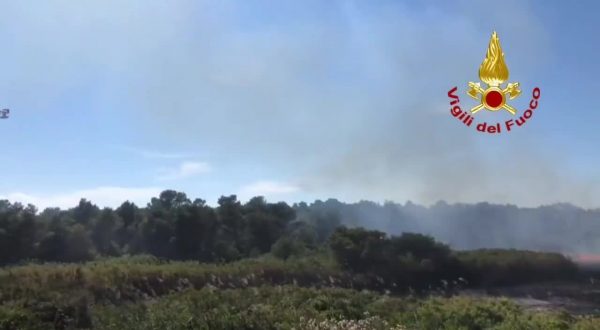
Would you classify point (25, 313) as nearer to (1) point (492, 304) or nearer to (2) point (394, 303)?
(2) point (394, 303)

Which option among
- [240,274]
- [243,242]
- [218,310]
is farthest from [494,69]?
[243,242]

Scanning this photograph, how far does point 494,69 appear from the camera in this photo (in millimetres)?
10031

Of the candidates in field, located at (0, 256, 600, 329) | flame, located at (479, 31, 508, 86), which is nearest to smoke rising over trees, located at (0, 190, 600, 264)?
field, located at (0, 256, 600, 329)

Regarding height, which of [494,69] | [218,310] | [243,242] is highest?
[494,69]

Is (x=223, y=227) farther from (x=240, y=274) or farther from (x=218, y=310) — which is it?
(x=218, y=310)

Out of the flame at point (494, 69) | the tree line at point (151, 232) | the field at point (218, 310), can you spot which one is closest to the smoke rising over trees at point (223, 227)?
the tree line at point (151, 232)

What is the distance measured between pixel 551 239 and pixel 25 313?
13844 millimetres

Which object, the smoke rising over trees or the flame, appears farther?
the smoke rising over trees

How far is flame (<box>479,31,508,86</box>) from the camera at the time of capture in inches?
395

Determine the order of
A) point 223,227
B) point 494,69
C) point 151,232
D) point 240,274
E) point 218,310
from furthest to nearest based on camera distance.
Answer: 1. point 223,227
2. point 151,232
3. point 240,274
4. point 218,310
5. point 494,69

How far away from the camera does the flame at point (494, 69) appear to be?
10.0 meters

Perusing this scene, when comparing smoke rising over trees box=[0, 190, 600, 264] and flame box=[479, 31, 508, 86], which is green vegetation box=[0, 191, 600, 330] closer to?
smoke rising over trees box=[0, 190, 600, 264]

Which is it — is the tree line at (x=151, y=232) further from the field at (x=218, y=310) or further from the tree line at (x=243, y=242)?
the field at (x=218, y=310)

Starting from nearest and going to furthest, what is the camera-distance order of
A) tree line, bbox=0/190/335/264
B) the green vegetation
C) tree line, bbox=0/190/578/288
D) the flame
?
the flame → the green vegetation → tree line, bbox=0/190/578/288 → tree line, bbox=0/190/335/264
